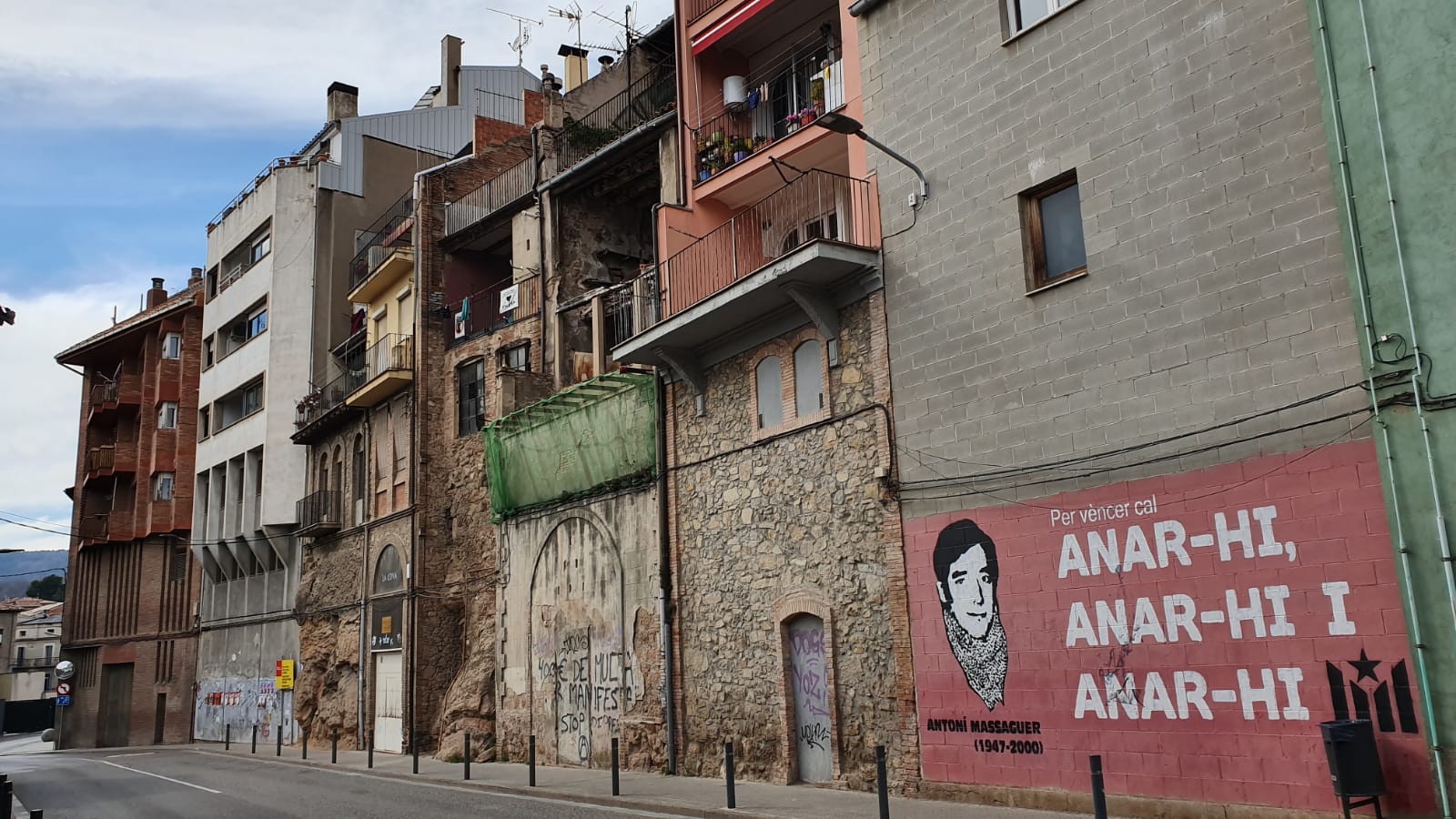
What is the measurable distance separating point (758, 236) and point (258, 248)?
1190 inches

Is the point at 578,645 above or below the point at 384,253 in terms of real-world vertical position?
below

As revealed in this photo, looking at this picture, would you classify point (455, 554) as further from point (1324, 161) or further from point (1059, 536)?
point (1324, 161)

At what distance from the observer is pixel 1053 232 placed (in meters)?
12.9

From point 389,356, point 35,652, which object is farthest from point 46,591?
point 389,356

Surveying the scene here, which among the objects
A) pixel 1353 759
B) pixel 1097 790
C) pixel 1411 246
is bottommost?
pixel 1097 790

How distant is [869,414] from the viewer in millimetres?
14727

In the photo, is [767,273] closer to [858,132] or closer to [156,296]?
[858,132]

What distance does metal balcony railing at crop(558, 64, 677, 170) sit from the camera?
86.3 feet

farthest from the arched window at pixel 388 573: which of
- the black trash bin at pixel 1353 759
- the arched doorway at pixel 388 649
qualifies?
the black trash bin at pixel 1353 759

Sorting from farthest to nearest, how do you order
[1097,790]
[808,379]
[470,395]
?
[470,395] → [808,379] → [1097,790]

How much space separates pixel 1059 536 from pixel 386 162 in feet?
112

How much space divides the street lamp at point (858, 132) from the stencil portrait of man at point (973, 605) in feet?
14.3

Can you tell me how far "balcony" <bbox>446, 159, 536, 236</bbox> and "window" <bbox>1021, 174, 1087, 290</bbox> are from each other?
16949 mm

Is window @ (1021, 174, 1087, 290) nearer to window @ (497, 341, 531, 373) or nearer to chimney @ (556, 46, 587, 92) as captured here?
window @ (497, 341, 531, 373)
